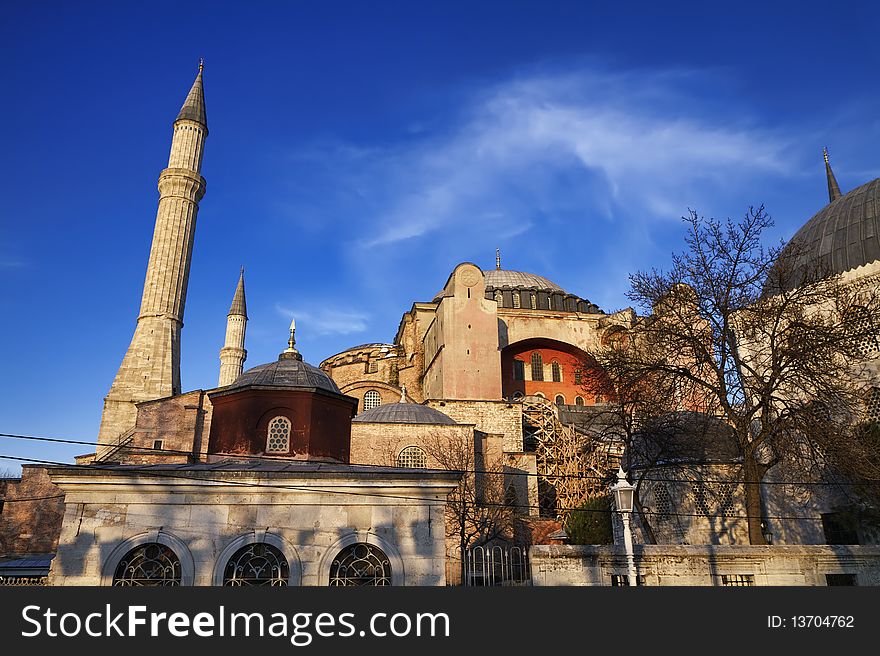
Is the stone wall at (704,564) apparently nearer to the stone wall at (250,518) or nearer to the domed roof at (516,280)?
the stone wall at (250,518)

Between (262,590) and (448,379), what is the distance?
2393 centimetres

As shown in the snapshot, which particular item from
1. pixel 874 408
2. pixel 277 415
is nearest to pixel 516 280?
pixel 874 408

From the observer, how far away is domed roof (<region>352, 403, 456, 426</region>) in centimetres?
2669

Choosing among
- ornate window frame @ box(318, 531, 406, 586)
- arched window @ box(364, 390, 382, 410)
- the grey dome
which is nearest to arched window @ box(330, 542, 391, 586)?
ornate window frame @ box(318, 531, 406, 586)

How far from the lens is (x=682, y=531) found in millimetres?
23141

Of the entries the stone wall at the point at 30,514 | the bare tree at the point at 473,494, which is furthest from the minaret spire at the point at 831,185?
the stone wall at the point at 30,514

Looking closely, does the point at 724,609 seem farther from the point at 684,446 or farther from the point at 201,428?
the point at 201,428

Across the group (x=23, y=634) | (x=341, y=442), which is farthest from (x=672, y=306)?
(x=23, y=634)

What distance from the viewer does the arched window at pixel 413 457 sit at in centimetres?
2606

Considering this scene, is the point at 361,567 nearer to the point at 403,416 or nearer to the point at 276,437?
the point at 276,437

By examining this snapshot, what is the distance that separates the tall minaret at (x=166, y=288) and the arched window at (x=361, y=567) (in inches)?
893

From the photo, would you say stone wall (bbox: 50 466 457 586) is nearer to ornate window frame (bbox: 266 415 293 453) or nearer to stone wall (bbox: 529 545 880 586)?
stone wall (bbox: 529 545 880 586)

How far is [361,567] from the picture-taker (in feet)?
38.8

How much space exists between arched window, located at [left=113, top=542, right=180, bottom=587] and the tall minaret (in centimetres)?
2098
